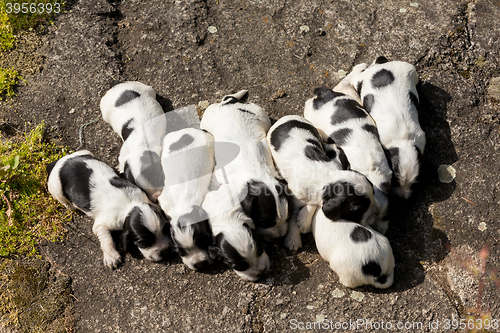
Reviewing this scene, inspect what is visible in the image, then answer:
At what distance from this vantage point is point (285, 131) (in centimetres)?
444

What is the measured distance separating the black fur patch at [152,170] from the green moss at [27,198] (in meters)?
1.01

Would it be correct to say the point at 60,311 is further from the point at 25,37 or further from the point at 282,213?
the point at 25,37

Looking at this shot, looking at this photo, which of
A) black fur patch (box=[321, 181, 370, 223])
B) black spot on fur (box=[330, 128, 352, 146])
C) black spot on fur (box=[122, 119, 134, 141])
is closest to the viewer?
black fur patch (box=[321, 181, 370, 223])

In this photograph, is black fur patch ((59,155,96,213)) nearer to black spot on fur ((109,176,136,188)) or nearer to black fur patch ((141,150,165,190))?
black spot on fur ((109,176,136,188))

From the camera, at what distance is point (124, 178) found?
4.47 metres

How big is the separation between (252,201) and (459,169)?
239 cm

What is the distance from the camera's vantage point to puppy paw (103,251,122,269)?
415 centimetres

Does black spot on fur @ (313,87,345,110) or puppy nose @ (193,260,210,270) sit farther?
black spot on fur @ (313,87,345,110)

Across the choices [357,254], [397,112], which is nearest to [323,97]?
[397,112]

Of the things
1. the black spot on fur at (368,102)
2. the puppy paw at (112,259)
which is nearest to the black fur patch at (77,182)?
the puppy paw at (112,259)

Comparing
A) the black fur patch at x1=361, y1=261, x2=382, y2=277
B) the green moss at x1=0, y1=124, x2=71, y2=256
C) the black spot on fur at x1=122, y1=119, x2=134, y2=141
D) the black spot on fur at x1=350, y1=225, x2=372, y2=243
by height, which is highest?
the black spot on fur at x1=122, y1=119, x2=134, y2=141

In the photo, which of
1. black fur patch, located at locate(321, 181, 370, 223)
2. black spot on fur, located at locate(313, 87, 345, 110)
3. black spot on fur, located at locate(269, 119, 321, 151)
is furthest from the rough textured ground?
black spot on fur, located at locate(269, 119, 321, 151)

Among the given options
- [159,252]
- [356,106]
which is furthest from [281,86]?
[159,252]

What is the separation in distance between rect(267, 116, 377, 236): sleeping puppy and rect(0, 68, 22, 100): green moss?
3409mm
